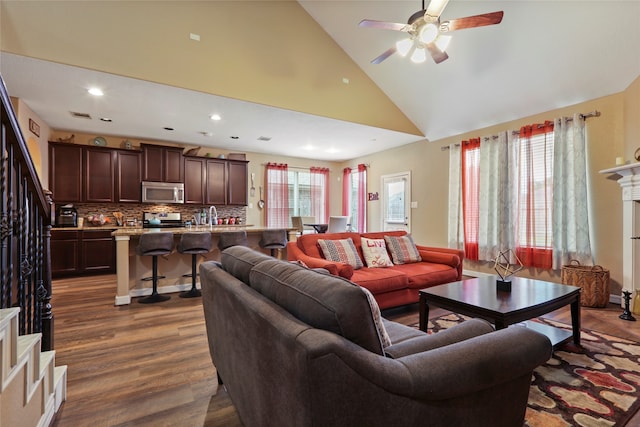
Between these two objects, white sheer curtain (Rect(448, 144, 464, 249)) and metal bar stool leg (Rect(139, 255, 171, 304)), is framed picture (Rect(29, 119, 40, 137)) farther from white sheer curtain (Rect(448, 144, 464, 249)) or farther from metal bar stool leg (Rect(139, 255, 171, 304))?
white sheer curtain (Rect(448, 144, 464, 249))

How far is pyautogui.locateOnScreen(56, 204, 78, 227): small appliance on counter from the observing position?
17.3 feet

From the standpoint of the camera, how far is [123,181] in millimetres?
5789

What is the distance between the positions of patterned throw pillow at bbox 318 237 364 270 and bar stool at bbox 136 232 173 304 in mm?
1949

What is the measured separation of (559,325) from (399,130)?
395 cm

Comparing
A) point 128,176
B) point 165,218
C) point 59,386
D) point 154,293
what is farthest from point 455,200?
point 128,176

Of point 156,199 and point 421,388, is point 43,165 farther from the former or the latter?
point 421,388

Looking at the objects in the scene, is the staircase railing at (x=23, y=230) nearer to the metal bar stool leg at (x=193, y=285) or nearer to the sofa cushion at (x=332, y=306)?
the sofa cushion at (x=332, y=306)

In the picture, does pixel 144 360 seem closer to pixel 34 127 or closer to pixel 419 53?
pixel 419 53

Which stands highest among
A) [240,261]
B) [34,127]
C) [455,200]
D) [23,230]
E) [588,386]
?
[34,127]

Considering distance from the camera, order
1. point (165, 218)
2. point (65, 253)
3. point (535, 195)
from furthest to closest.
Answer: point (165, 218) → point (65, 253) → point (535, 195)

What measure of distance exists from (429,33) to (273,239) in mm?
3236

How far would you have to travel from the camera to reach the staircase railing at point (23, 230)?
1381mm

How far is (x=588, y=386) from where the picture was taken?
6.24 ft

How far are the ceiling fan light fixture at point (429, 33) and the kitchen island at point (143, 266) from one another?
10.4 feet
